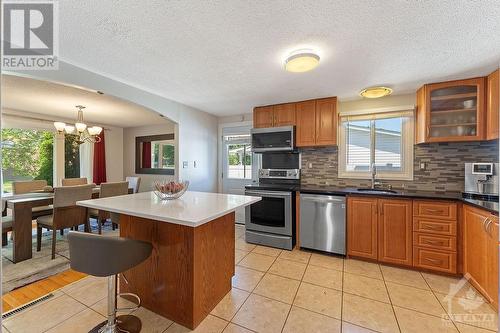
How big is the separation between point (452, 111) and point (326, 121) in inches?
58.6

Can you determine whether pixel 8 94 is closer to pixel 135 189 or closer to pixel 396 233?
pixel 135 189

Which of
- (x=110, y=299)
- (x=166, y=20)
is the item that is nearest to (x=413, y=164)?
→ (x=166, y=20)

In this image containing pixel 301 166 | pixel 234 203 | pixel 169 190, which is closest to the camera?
pixel 234 203

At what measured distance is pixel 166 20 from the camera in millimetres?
1714

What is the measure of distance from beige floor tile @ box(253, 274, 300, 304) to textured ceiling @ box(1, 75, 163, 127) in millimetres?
2961

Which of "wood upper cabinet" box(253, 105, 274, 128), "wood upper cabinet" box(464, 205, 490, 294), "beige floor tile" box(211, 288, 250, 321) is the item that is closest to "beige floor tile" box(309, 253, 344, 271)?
"beige floor tile" box(211, 288, 250, 321)

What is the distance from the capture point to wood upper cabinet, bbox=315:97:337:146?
3.34 m

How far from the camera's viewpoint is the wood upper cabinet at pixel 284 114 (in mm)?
3652

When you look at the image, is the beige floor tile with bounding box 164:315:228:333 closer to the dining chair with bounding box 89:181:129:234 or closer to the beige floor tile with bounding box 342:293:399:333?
the beige floor tile with bounding box 342:293:399:333

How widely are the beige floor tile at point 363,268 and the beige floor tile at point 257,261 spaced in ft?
3.04

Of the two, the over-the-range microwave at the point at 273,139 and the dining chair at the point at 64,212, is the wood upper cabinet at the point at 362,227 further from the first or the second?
the dining chair at the point at 64,212

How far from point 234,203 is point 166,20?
153 cm

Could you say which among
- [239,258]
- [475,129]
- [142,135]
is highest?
[142,135]

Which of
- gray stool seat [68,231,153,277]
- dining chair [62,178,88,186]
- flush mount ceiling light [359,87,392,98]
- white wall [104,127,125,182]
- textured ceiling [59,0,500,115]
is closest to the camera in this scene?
gray stool seat [68,231,153,277]
